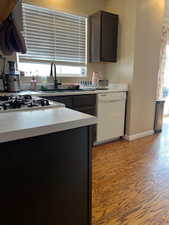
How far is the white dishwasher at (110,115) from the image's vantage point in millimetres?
2773

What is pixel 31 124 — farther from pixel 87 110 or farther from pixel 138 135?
pixel 138 135

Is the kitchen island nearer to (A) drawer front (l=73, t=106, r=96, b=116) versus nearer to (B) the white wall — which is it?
(A) drawer front (l=73, t=106, r=96, b=116)

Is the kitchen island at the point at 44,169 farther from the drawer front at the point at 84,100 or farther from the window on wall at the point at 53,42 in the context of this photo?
the window on wall at the point at 53,42

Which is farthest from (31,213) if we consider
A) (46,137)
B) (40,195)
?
(46,137)

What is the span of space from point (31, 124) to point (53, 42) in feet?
7.95

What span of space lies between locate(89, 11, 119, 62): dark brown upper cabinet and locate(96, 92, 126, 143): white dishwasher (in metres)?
0.75

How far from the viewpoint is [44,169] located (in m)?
0.88

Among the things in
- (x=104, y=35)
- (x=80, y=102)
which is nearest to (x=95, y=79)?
(x=104, y=35)

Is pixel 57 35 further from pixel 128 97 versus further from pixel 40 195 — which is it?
pixel 40 195

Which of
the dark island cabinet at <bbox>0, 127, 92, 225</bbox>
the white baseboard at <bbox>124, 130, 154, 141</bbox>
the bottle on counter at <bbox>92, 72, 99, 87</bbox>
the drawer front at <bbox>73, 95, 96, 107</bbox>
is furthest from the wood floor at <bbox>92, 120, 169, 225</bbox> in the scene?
the bottle on counter at <bbox>92, 72, 99, 87</bbox>

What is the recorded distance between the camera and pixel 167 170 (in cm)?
217

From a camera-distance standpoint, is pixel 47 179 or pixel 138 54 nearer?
pixel 47 179

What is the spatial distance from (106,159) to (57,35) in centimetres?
219

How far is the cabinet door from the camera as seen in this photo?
2928 mm
